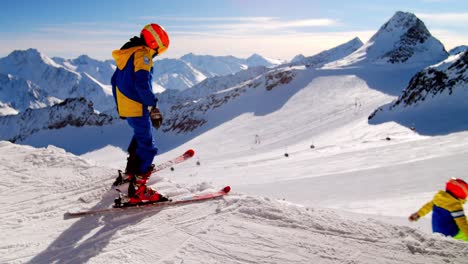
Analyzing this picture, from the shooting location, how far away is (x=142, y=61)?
4977 millimetres

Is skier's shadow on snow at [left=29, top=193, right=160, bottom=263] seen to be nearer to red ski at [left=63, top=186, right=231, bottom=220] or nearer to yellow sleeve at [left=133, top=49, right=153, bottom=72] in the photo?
red ski at [left=63, top=186, right=231, bottom=220]

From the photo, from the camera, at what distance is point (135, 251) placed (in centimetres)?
374

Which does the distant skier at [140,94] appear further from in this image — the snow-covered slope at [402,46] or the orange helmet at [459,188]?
the snow-covered slope at [402,46]

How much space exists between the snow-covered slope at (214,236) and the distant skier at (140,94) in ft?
1.94

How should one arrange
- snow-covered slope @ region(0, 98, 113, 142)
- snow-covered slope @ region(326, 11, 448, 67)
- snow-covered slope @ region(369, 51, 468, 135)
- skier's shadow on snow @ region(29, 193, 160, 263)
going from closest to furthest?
skier's shadow on snow @ region(29, 193, 160, 263)
snow-covered slope @ region(369, 51, 468, 135)
snow-covered slope @ region(326, 11, 448, 67)
snow-covered slope @ region(0, 98, 113, 142)

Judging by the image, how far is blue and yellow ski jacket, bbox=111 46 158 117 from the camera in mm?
4949

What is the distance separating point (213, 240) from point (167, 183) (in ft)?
8.01

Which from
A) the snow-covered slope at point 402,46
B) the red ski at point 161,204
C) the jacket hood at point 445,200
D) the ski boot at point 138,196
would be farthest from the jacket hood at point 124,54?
the snow-covered slope at point 402,46

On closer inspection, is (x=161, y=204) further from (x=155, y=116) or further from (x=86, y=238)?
(x=155, y=116)

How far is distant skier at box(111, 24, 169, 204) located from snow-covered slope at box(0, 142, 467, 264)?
1.94 feet

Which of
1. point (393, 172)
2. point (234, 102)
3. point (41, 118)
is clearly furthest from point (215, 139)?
point (41, 118)

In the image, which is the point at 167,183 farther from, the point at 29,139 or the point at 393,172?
the point at 29,139

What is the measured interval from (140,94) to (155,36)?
3.35ft

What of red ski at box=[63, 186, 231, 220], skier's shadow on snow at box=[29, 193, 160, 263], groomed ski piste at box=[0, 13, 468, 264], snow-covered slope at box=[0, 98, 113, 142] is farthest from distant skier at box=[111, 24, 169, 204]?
snow-covered slope at box=[0, 98, 113, 142]
